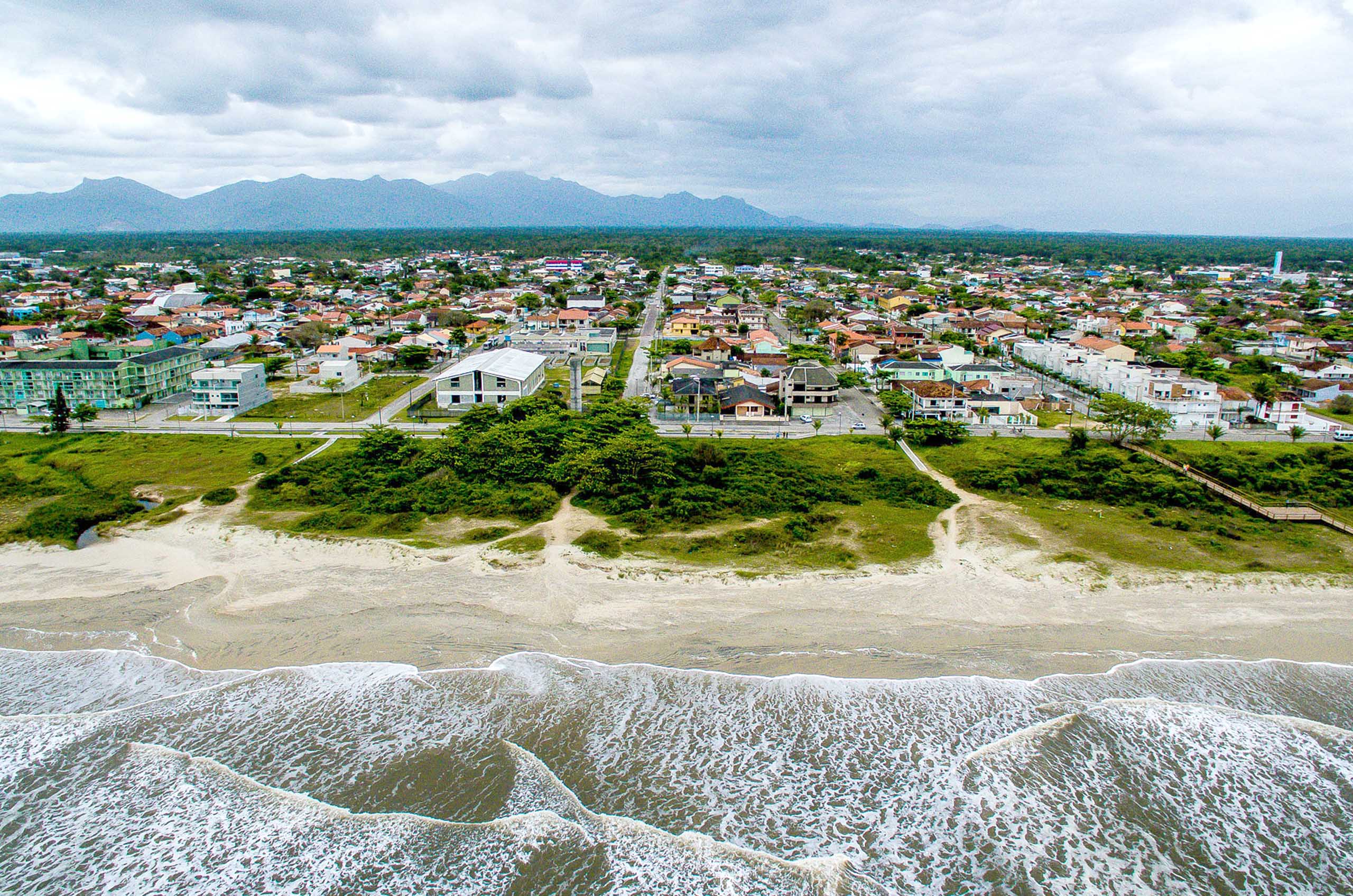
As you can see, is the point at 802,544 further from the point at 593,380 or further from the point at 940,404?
the point at 593,380

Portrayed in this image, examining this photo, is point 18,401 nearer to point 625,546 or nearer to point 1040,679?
point 625,546

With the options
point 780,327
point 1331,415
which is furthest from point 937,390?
point 780,327

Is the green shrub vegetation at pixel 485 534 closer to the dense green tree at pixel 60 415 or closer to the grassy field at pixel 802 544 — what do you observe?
the grassy field at pixel 802 544

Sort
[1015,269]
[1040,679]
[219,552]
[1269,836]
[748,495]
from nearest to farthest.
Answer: [1269,836] < [1040,679] < [219,552] < [748,495] < [1015,269]

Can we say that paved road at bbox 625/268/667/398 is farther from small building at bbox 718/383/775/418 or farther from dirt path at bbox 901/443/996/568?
dirt path at bbox 901/443/996/568

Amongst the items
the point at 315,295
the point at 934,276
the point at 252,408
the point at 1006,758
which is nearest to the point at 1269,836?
the point at 1006,758

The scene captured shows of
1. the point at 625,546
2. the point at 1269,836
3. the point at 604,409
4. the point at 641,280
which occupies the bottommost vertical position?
the point at 1269,836
